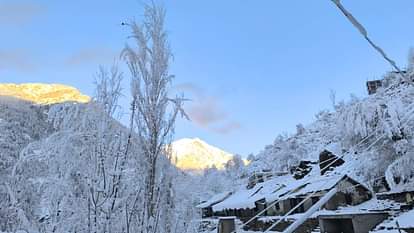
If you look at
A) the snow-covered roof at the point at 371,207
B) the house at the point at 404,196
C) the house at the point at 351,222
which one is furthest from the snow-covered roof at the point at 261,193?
the house at the point at 404,196

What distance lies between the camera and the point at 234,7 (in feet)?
6.23

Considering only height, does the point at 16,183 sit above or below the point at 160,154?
below

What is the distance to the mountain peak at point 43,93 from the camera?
5303 millimetres

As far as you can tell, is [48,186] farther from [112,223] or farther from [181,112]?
[181,112]

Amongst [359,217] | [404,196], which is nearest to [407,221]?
[359,217]

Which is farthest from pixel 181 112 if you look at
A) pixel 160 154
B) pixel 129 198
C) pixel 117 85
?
pixel 129 198

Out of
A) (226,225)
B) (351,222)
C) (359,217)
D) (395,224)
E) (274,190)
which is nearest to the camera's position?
(226,225)

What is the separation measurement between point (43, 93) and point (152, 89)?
6.79 feet

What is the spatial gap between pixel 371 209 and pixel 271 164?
3087 cm

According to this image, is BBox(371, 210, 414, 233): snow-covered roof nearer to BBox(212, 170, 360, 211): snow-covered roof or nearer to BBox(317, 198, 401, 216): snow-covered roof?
BBox(317, 198, 401, 216): snow-covered roof

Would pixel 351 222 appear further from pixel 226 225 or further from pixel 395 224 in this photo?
pixel 226 225

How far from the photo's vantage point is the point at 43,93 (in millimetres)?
6363

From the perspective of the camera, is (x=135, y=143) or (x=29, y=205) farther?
(x=135, y=143)

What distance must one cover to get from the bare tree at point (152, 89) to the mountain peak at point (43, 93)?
906 mm
